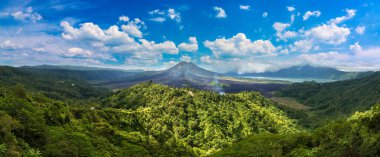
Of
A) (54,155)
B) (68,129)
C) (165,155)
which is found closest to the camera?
(54,155)

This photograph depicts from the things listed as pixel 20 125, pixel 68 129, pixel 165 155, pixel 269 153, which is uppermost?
pixel 20 125

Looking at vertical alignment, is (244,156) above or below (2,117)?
below

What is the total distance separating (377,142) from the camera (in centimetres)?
5934

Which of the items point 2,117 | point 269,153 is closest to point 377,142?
point 269,153

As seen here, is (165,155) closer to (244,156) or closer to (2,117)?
(244,156)

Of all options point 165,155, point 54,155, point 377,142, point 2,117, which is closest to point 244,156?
point 165,155

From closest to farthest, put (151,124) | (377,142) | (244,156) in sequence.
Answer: (377,142)
(244,156)
(151,124)

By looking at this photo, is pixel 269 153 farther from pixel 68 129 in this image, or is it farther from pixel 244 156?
pixel 68 129

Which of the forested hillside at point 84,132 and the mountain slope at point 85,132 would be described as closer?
the forested hillside at point 84,132

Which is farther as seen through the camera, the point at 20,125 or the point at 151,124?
the point at 151,124

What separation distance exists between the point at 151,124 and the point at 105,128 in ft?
184

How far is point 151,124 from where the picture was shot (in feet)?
603

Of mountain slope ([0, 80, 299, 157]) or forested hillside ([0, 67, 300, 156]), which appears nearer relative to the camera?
forested hillside ([0, 67, 300, 156])

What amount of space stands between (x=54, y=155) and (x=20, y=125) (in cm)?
1165
